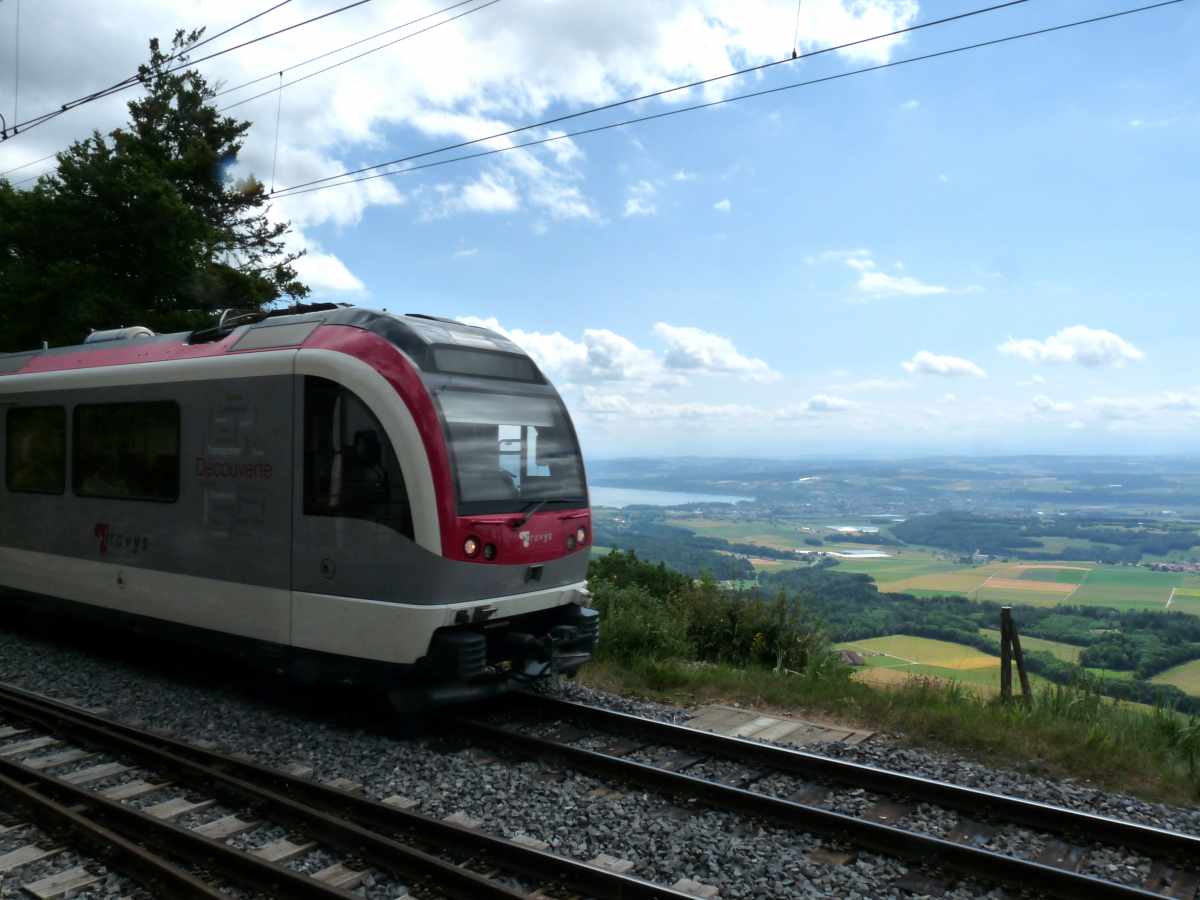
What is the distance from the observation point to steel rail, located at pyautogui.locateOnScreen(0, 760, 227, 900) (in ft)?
14.5

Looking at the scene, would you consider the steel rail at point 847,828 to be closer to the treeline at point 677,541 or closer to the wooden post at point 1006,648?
the wooden post at point 1006,648

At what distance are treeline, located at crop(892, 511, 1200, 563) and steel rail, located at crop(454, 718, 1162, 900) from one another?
41.1 m

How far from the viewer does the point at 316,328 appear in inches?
288

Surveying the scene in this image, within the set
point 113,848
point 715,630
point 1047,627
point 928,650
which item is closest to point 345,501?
point 113,848

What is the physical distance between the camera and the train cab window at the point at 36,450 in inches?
381

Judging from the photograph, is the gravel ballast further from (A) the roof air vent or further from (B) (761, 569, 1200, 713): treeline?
(A) the roof air vent

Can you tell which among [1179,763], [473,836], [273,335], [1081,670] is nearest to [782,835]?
[473,836]

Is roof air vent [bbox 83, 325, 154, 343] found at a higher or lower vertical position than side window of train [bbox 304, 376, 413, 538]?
higher

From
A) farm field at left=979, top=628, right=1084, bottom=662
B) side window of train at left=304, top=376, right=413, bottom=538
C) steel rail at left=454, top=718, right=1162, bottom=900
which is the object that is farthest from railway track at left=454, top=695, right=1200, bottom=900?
farm field at left=979, top=628, right=1084, bottom=662

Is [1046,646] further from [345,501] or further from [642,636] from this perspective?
[345,501]

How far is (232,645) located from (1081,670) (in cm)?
761

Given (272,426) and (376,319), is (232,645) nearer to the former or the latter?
(272,426)

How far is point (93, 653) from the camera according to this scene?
32.7ft

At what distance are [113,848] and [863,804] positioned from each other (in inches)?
173
